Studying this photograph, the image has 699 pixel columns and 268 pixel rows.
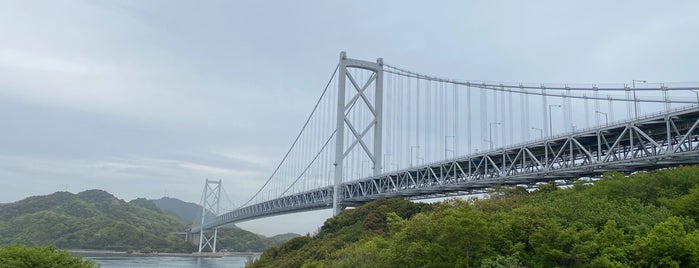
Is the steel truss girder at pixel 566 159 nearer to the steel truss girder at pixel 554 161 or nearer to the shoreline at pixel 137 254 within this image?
the steel truss girder at pixel 554 161

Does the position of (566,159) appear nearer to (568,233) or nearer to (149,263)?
(568,233)

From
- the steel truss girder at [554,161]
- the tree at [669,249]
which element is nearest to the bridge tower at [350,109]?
the steel truss girder at [554,161]

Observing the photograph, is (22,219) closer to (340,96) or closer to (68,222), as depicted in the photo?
(68,222)

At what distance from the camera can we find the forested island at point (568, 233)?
44.9 ft

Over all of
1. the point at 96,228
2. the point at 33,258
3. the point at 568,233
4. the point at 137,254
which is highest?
the point at 568,233

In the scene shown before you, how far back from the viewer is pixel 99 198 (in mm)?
145750

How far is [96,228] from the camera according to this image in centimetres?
10162

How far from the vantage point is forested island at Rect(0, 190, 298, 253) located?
9494cm

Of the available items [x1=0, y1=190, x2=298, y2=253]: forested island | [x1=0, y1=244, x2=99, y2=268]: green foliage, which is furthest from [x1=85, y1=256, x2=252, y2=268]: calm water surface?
[x1=0, y1=244, x2=99, y2=268]: green foliage

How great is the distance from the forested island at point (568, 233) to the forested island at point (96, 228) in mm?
82901

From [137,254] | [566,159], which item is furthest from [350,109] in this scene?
[137,254]

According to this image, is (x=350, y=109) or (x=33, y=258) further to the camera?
(x=350, y=109)

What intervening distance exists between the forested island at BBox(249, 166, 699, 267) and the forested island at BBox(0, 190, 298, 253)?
8290cm

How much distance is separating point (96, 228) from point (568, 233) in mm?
102391
